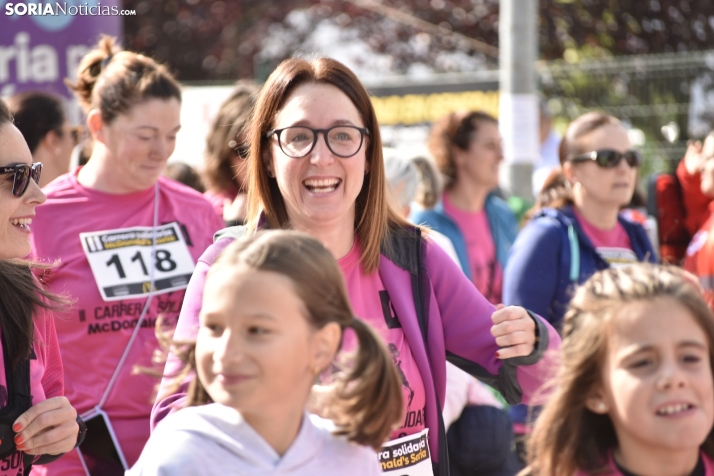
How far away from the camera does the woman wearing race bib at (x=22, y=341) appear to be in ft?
9.92

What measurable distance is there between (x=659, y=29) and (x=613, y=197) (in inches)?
413

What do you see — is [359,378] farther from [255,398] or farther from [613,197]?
[613,197]

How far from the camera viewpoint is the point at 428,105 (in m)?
11.1

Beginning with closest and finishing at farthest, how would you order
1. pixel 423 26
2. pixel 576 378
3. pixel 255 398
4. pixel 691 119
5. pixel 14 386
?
pixel 255 398, pixel 576 378, pixel 14 386, pixel 691 119, pixel 423 26

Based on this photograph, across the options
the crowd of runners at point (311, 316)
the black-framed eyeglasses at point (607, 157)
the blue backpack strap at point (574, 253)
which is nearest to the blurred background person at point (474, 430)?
the crowd of runners at point (311, 316)

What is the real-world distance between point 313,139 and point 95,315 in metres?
1.42

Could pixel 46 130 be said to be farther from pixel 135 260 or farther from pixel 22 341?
pixel 22 341

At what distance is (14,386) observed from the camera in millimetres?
3064

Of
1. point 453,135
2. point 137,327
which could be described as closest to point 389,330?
point 137,327

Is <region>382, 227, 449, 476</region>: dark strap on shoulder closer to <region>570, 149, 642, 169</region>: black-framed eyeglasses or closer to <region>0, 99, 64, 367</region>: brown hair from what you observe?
<region>0, 99, 64, 367</region>: brown hair

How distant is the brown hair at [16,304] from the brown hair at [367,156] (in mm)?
705

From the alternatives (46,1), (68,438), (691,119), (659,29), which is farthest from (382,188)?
(659,29)

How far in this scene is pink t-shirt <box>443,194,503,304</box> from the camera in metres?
6.64

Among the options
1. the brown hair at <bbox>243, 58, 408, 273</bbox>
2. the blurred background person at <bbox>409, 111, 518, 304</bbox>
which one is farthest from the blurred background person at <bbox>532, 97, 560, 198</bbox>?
the brown hair at <bbox>243, 58, 408, 273</bbox>
